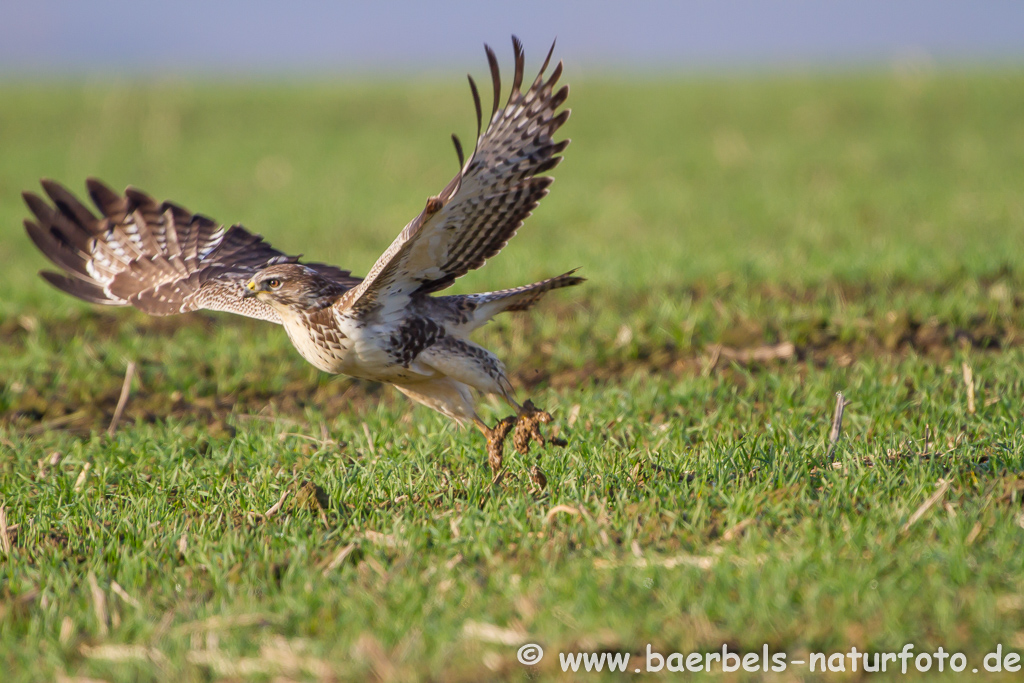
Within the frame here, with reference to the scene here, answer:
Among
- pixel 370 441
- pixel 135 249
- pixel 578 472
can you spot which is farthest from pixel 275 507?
pixel 135 249

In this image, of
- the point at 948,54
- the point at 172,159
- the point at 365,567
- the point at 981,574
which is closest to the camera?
the point at 981,574

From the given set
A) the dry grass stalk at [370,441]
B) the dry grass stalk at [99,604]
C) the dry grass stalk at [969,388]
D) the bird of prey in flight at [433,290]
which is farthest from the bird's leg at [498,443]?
the dry grass stalk at [969,388]

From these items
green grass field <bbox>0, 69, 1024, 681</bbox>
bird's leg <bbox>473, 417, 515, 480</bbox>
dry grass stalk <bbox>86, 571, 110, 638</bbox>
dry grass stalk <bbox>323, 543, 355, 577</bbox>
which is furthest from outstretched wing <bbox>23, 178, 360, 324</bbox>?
dry grass stalk <bbox>86, 571, 110, 638</bbox>

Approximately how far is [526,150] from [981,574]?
2.42 meters

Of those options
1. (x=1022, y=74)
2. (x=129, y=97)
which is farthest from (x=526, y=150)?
(x=1022, y=74)

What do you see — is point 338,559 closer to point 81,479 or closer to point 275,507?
point 275,507

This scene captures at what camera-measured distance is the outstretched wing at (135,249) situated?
5664 mm

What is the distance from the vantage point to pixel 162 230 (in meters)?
6.09

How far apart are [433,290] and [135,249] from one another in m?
2.39

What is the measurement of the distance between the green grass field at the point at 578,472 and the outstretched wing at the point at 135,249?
25.1 inches

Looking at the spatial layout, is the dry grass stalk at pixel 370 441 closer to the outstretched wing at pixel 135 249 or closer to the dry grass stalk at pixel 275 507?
the dry grass stalk at pixel 275 507

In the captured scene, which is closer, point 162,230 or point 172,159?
point 162,230

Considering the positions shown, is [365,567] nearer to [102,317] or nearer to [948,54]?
[102,317]

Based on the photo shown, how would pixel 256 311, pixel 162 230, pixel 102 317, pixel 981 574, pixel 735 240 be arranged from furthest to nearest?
pixel 735 240, pixel 102 317, pixel 162 230, pixel 256 311, pixel 981 574
